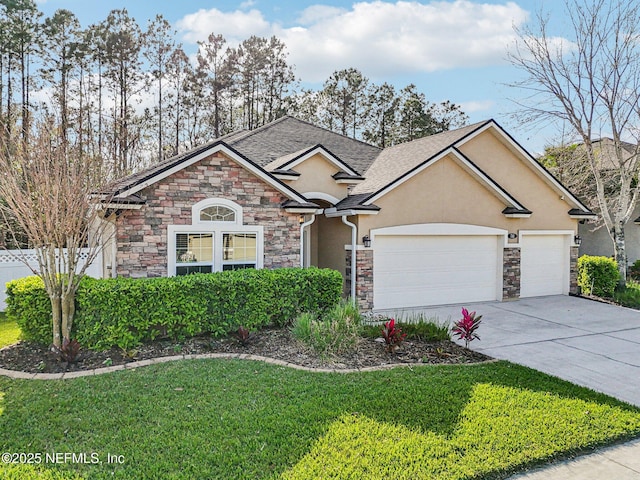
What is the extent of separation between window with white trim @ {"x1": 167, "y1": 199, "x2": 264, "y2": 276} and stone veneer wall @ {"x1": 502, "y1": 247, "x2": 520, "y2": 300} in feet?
27.4

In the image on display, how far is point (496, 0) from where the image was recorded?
48.5ft

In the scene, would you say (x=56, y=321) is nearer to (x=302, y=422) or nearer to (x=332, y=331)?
(x=332, y=331)

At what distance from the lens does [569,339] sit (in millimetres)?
9859

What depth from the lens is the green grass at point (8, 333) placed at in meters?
9.01

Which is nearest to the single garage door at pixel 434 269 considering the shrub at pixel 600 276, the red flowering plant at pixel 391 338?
the shrub at pixel 600 276

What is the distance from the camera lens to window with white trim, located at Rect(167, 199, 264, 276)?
421 inches

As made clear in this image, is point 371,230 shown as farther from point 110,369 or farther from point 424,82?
point 424,82

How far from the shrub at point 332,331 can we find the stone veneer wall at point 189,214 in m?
3.18

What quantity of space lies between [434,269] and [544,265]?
16.1 feet

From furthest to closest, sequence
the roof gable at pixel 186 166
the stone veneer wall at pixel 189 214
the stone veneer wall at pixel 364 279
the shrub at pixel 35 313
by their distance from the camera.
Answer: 1. the stone veneer wall at pixel 364 279
2. the stone veneer wall at pixel 189 214
3. the roof gable at pixel 186 166
4. the shrub at pixel 35 313

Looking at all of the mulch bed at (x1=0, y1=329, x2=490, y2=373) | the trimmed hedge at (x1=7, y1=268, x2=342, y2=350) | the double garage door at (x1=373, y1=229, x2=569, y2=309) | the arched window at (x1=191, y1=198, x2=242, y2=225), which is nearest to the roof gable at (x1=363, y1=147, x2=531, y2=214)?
the double garage door at (x1=373, y1=229, x2=569, y2=309)

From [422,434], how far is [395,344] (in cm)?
322

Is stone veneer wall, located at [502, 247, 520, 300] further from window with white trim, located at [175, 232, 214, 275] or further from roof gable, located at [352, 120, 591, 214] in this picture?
window with white trim, located at [175, 232, 214, 275]

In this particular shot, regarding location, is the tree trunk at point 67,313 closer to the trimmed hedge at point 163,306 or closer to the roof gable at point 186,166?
the trimmed hedge at point 163,306
